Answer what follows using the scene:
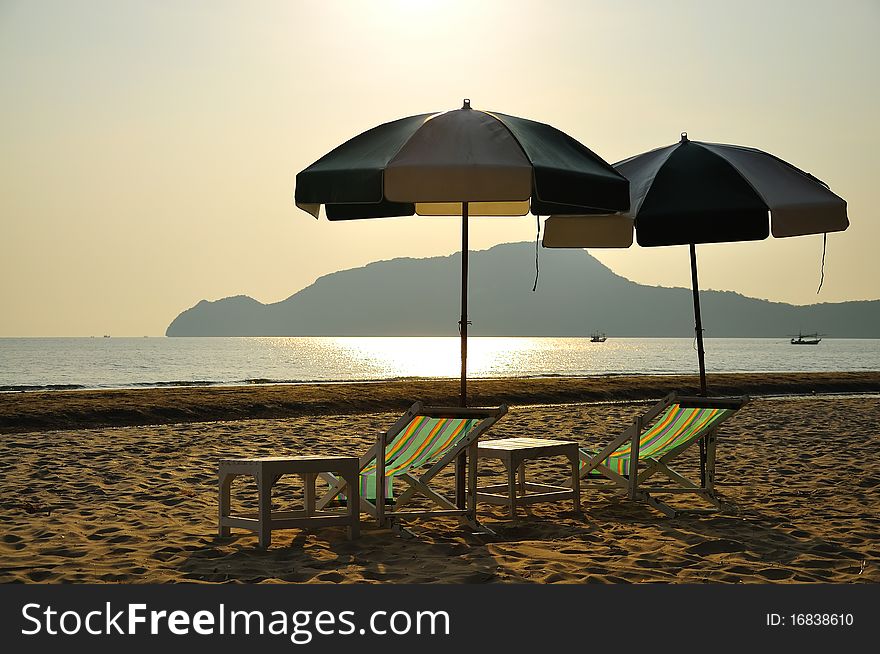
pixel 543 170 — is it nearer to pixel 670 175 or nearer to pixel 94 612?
pixel 670 175

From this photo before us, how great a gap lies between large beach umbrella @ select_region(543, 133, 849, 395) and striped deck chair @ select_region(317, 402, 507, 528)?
150 centimetres

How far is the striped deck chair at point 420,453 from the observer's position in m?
5.12

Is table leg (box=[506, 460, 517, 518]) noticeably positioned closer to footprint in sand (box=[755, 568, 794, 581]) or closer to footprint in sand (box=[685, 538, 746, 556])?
footprint in sand (box=[685, 538, 746, 556])

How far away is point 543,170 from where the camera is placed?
4.81m

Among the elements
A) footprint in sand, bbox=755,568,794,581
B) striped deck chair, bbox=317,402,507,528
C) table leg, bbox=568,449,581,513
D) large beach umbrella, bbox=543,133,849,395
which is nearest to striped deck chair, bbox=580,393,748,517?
table leg, bbox=568,449,581,513

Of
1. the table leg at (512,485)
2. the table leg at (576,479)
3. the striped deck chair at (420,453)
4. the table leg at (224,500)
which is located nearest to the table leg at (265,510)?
the table leg at (224,500)

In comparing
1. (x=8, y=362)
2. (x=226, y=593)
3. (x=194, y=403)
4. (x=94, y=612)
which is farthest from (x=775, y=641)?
(x=8, y=362)

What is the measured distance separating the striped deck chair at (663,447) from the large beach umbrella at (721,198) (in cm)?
35

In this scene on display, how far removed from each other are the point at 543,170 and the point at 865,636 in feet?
8.34

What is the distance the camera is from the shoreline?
14.8 metres

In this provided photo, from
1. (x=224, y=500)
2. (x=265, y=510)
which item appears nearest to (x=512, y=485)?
(x=265, y=510)

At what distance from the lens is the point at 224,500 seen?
514cm

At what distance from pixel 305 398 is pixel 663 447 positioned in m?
13.6

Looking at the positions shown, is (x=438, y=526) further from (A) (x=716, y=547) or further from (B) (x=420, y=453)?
(A) (x=716, y=547)
